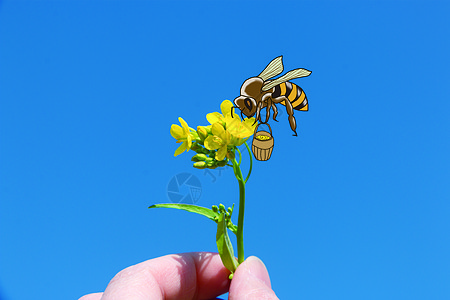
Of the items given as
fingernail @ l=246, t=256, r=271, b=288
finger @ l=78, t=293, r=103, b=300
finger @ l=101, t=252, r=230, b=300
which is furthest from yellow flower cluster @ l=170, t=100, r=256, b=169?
finger @ l=78, t=293, r=103, b=300

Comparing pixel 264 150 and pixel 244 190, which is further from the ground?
pixel 264 150

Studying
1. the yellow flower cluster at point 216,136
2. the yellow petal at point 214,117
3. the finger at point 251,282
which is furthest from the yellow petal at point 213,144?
the finger at point 251,282

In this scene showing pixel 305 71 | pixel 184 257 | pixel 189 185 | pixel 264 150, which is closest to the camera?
pixel 305 71

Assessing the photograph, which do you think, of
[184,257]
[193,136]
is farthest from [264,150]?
[184,257]

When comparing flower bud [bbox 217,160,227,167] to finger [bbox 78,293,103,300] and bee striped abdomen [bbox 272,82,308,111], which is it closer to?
bee striped abdomen [bbox 272,82,308,111]

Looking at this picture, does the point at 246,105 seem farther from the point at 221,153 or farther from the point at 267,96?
the point at 221,153

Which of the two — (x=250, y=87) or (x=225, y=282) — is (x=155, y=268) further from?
(x=250, y=87)

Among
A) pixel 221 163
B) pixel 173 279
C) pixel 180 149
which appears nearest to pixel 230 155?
pixel 221 163
